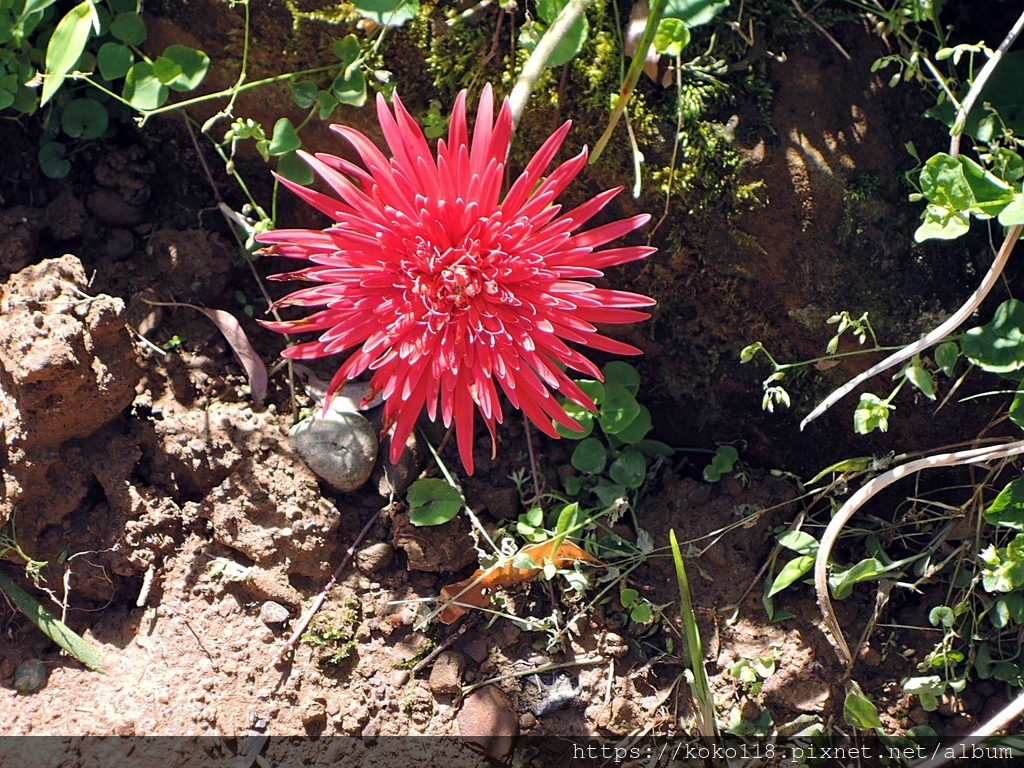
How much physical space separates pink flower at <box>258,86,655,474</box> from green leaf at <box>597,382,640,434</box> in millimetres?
402

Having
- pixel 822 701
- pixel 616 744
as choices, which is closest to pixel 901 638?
pixel 822 701

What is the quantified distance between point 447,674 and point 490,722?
0.14 metres

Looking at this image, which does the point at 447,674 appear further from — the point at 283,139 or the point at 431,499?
the point at 283,139

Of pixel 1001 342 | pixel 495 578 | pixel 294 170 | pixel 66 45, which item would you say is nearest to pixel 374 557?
pixel 495 578

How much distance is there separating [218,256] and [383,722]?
1191mm

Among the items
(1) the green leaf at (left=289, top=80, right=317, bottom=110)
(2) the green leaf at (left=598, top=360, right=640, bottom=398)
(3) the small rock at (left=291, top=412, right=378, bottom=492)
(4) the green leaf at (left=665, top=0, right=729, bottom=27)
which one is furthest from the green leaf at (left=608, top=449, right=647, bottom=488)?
(1) the green leaf at (left=289, top=80, right=317, bottom=110)

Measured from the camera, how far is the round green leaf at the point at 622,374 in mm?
2033

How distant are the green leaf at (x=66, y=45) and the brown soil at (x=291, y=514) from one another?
36 centimetres

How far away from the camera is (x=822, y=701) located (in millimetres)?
1863

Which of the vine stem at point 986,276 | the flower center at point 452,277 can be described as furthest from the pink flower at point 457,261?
the vine stem at point 986,276

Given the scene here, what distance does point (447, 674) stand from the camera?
192 centimetres

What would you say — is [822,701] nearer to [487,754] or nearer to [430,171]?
[487,754]

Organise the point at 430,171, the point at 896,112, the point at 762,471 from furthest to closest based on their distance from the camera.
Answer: the point at 762,471, the point at 896,112, the point at 430,171

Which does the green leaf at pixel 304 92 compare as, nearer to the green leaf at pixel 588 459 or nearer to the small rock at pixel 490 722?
the green leaf at pixel 588 459
